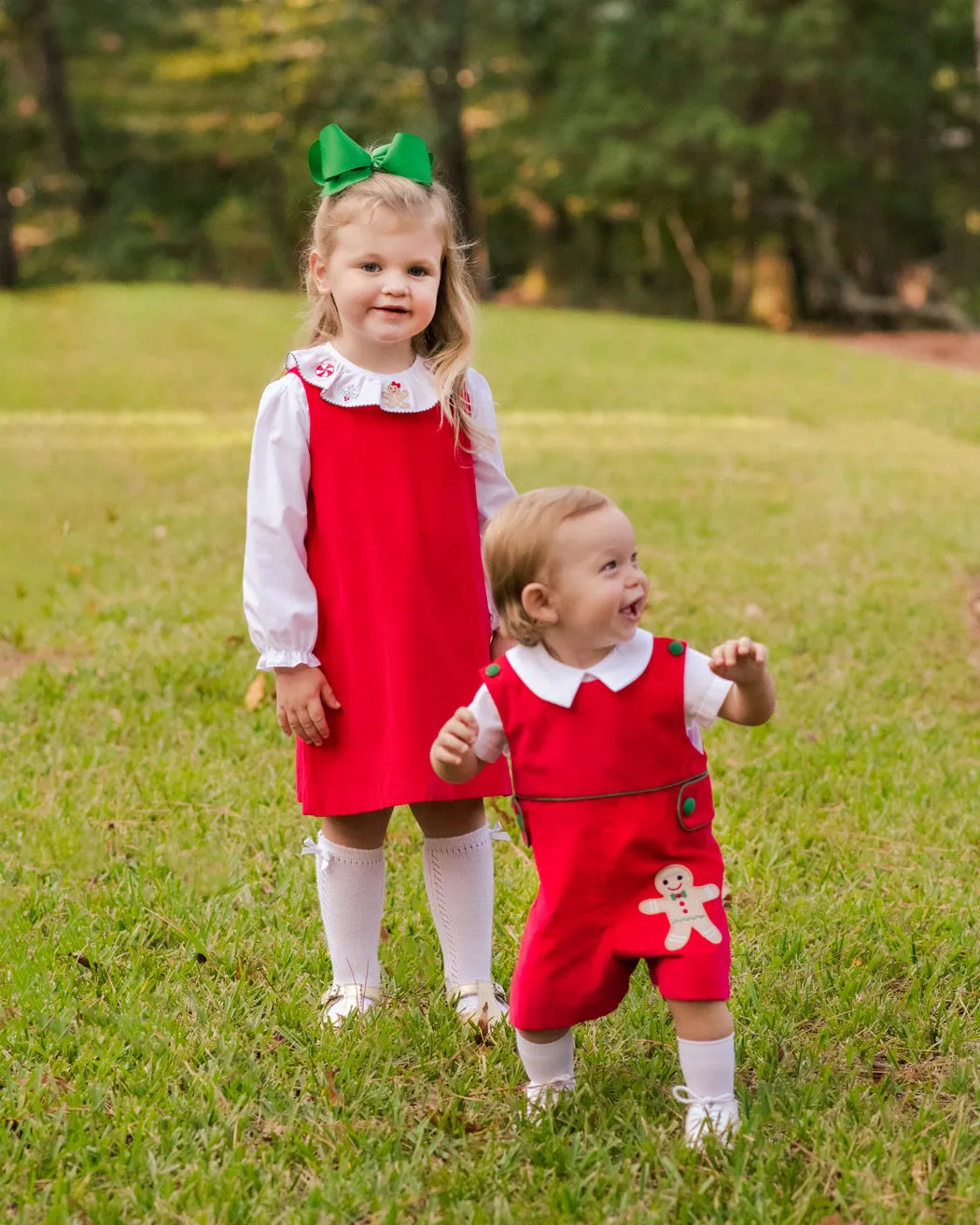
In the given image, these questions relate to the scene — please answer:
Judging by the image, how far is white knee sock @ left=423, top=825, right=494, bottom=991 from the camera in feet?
9.25

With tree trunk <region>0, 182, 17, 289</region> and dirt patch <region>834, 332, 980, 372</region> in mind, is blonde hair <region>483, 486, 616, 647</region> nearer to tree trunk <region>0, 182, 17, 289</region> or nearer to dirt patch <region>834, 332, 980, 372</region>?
dirt patch <region>834, 332, 980, 372</region>

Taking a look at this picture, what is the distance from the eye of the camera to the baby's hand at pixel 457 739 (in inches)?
88.4

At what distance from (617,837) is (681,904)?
150mm

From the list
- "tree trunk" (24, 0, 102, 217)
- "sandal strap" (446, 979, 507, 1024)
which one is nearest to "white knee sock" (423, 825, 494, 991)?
"sandal strap" (446, 979, 507, 1024)

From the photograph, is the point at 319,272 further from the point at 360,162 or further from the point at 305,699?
the point at 305,699

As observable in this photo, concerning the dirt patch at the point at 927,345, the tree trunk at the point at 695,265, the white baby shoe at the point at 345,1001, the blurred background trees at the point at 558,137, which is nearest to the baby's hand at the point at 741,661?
the white baby shoe at the point at 345,1001

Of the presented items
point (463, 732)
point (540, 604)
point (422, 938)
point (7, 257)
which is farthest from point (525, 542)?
point (7, 257)

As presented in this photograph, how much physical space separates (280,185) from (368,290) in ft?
110

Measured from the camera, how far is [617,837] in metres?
2.19

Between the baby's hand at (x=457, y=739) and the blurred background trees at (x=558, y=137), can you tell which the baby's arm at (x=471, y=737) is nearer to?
the baby's hand at (x=457, y=739)

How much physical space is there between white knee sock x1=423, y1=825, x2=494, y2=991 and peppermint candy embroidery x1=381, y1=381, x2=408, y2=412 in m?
0.87

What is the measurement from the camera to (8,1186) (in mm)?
2203

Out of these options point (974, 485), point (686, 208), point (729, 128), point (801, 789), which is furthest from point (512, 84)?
point (801, 789)

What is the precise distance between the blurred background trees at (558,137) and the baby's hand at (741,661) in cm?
2134
